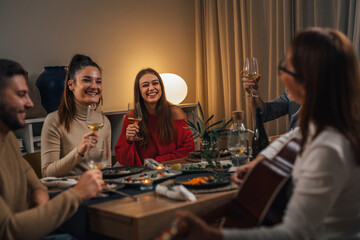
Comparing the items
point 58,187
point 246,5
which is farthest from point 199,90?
point 58,187

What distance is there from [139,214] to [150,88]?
6.45ft

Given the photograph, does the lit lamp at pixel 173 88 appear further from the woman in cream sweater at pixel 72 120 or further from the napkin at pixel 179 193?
the napkin at pixel 179 193

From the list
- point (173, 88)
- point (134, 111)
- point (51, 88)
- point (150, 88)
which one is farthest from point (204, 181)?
point (173, 88)

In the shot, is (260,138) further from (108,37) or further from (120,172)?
(108,37)

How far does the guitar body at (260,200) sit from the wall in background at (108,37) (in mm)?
2794

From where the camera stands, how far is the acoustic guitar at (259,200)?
1226 mm

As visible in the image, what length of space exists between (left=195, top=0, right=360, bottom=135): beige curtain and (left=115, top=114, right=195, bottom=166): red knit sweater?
4.47 feet

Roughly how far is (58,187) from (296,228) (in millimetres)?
1212

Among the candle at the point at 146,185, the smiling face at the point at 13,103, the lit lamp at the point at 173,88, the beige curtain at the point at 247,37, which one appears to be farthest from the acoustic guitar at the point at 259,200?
the lit lamp at the point at 173,88

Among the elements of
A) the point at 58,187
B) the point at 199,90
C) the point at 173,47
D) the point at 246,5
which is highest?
the point at 246,5

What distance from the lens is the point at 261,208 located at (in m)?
1.27

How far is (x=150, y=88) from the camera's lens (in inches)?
128

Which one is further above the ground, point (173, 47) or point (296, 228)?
point (173, 47)

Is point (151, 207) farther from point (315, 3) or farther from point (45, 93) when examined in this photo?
point (315, 3)
